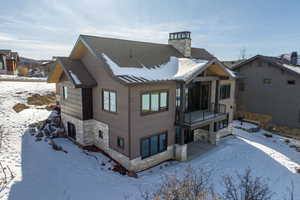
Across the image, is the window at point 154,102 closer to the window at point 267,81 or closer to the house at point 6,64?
the window at point 267,81

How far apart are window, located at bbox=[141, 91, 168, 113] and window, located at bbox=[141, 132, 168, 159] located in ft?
5.89

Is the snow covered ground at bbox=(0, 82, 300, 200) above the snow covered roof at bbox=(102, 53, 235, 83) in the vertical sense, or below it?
below

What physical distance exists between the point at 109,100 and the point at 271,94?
21.7 m

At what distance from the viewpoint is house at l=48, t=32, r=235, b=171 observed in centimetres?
1105

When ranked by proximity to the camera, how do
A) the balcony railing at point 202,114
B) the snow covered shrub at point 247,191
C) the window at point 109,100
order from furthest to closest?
the balcony railing at point 202,114 → the window at point 109,100 → the snow covered shrub at point 247,191

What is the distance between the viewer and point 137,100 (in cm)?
1074

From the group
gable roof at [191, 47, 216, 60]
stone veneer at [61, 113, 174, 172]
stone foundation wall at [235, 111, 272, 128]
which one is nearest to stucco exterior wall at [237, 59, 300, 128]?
stone foundation wall at [235, 111, 272, 128]

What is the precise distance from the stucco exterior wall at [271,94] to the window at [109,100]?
69.8ft

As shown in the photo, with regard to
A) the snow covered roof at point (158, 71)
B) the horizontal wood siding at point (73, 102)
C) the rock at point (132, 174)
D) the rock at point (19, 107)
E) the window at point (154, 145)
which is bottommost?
the rock at point (132, 174)

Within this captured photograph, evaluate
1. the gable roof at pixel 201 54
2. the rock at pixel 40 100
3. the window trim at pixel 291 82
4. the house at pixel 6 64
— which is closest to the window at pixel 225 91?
the gable roof at pixel 201 54

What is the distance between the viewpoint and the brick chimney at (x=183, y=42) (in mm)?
17203

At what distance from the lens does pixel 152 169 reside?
39.1ft

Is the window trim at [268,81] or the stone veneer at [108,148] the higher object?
the window trim at [268,81]

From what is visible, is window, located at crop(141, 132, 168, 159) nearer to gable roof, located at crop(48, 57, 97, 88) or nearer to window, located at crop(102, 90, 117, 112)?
window, located at crop(102, 90, 117, 112)
